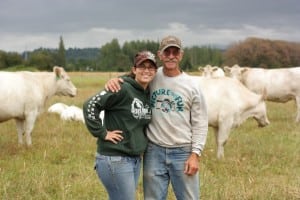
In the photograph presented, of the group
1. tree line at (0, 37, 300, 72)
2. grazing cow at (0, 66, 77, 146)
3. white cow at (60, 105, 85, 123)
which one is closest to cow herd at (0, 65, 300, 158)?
grazing cow at (0, 66, 77, 146)

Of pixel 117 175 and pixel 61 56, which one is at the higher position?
pixel 61 56

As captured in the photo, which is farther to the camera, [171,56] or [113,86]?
[171,56]

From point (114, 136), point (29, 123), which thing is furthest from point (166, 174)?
point (29, 123)

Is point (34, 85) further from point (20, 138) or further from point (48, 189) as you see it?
point (48, 189)

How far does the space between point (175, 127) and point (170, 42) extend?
0.78 m

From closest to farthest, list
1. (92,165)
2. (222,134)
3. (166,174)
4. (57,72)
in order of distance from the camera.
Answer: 1. (166,174)
2. (92,165)
3. (222,134)
4. (57,72)

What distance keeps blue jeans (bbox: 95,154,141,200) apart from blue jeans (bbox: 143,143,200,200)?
1.24 feet

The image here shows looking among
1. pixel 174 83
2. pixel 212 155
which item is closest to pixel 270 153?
pixel 212 155

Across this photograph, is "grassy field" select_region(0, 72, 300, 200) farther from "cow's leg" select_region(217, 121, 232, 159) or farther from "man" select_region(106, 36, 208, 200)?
"man" select_region(106, 36, 208, 200)

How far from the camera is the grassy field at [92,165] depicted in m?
6.45

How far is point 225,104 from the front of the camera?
976 centimetres

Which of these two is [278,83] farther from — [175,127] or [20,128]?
[175,127]

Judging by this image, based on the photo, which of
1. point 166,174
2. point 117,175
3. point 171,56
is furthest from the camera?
point 166,174

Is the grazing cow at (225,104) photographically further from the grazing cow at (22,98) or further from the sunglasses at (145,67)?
the sunglasses at (145,67)
